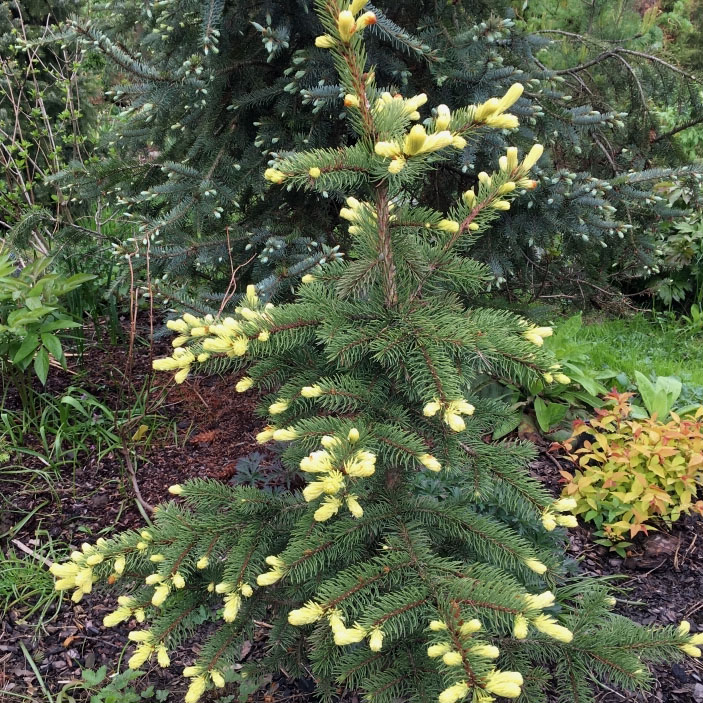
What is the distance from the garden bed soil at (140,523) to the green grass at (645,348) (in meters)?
0.98

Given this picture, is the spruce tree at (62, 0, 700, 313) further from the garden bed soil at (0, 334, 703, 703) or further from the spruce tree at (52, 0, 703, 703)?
the spruce tree at (52, 0, 703, 703)

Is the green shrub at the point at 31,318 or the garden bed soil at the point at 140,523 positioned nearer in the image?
the garden bed soil at the point at 140,523

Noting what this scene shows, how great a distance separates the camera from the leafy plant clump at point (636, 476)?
8.52 feet

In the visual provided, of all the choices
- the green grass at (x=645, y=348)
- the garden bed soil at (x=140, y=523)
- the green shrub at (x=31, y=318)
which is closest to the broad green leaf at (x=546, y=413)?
the garden bed soil at (x=140, y=523)

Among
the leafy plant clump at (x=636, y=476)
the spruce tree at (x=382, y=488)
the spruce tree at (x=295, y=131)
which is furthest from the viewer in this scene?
the spruce tree at (x=295, y=131)

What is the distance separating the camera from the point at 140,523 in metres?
2.83

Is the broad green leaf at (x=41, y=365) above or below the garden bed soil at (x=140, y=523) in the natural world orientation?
above

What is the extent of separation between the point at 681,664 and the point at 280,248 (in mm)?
2426

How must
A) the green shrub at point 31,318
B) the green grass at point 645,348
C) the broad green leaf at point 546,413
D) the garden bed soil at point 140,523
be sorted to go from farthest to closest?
the green grass at point 645,348 < the broad green leaf at point 546,413 < the green shrub at point 31,318 < the garden bed soil at point 140,523

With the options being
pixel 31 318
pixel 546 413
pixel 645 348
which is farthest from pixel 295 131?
pixel 645 348

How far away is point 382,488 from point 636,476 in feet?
4.71

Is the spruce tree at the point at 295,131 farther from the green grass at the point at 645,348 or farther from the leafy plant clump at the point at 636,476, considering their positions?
the leafy plant clump at the point at 636,476

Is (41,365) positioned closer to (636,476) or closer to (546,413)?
(546,413)

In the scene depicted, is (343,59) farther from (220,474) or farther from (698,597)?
(698,597)
